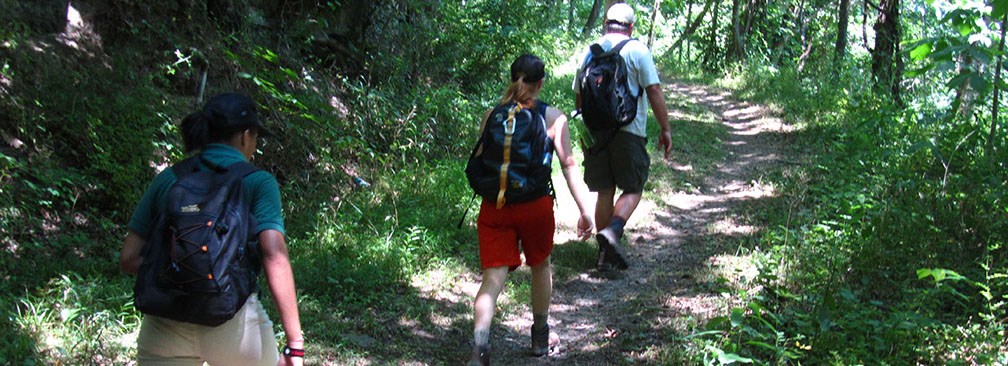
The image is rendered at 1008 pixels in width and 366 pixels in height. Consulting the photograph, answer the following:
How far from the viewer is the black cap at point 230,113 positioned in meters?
2.70

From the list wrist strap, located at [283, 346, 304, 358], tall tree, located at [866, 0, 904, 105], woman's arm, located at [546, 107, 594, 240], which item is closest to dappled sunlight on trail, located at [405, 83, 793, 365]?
woman's arm, located at [546, 107, 594, 240]

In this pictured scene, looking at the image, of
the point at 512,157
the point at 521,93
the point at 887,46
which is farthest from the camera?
the point at 887,46

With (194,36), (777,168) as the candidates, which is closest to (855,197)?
(777,168)

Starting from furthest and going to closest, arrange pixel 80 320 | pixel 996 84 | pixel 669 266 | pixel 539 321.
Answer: pixel 669 266 < pixel 996 84 < pixel 539 321 < pixel 80 320

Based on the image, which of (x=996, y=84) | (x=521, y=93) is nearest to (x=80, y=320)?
(x=521, y=93)

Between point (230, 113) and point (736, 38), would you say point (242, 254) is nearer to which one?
point (230, 113)

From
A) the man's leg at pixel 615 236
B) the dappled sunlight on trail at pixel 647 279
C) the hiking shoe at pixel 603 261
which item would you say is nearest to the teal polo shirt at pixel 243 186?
the dappled sunlight on trail at pixel 647 279

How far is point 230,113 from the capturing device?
2.71 m

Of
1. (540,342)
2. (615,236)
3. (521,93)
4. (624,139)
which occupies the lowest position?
(540,342)

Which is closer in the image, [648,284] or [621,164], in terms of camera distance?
[648,284]

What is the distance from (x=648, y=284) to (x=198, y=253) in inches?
164

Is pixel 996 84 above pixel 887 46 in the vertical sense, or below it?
below

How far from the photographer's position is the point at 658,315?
530 cm

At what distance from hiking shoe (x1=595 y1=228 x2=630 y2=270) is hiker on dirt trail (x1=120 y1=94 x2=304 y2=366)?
12.0ft
